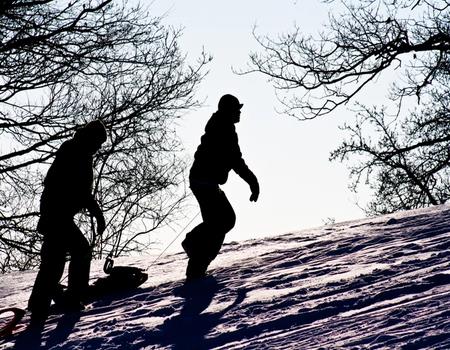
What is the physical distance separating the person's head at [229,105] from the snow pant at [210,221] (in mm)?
722

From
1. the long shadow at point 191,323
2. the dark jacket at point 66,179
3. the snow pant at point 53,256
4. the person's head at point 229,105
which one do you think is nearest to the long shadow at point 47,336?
the snow pant at point 53,256

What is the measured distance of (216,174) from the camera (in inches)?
276

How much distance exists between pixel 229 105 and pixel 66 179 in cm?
169

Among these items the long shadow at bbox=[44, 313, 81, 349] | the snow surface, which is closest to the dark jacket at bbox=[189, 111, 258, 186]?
the snow surface

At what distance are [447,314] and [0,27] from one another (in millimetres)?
8411

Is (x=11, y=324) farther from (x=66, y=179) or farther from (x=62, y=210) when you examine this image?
(x=66, y=179)

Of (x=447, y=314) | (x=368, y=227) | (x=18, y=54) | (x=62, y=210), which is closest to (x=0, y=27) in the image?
(x=18, y=54)

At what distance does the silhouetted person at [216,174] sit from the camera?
691 cm

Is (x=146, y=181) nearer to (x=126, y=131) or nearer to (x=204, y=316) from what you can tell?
(x=126, y=131)

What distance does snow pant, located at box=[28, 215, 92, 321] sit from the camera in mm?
6406

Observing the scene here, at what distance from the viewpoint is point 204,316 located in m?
5.60

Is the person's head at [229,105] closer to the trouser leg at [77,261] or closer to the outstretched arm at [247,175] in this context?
the outstretched arm at [247,175]

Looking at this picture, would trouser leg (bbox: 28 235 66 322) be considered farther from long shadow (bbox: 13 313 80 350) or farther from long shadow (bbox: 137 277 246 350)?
long shadow (bbox: 137 277 246 350)

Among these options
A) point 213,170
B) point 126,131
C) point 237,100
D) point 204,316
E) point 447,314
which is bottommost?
point 447,314
